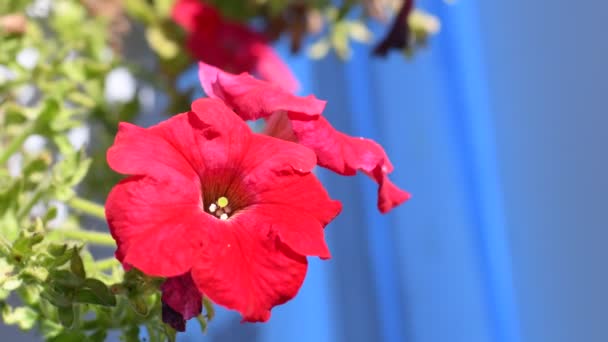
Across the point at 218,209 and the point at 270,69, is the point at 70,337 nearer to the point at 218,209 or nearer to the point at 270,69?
the point at 218,209

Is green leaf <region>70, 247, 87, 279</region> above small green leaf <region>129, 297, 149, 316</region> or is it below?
above

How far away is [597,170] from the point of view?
2.87ft

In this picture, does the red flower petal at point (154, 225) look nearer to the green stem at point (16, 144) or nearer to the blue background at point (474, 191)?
the green stem at point (16, 144)

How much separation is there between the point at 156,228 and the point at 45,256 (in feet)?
0.31

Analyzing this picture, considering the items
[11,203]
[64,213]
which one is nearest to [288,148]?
[11,203]

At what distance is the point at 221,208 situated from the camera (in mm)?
433

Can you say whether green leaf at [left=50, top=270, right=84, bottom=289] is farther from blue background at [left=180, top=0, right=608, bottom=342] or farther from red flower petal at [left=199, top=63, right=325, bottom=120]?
blue background at [left=180, top=0, right=608, bottom=342]

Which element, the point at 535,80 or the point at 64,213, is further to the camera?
the point at 535,80

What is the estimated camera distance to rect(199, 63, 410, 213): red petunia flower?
0.44 meters

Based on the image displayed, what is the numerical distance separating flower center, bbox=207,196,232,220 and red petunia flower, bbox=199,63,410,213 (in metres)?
0.06

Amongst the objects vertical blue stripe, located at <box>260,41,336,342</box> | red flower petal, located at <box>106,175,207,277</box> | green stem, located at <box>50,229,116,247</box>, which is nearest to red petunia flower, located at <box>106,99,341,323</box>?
red flower petal, located at <box>106,175,207,277</box>

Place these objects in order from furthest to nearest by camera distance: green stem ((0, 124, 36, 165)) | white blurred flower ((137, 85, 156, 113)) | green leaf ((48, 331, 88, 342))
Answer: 1. white blurred flower ((137, 85, 156, 113))
2. green stem ((0, 124, 36, 165))
3. green leaf ((48, 331, 88, 342))

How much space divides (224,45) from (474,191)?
1.38 feet

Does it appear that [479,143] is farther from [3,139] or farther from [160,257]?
[160,257]
